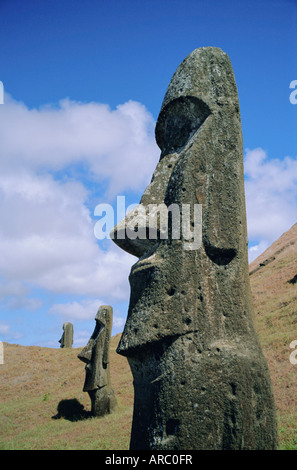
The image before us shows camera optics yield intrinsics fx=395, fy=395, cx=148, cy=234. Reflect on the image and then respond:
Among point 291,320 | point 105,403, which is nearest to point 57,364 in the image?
point 105,403

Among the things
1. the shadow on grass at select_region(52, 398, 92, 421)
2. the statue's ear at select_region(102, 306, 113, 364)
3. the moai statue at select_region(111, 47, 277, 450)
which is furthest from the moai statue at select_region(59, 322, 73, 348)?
the moai statue at select_region(111, 47, 277, 450)

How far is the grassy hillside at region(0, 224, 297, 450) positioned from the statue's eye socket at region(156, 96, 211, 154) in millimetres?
5162

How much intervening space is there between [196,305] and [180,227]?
2.64 feet

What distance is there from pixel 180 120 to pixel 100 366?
1018cm

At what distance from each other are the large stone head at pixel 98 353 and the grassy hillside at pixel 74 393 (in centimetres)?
110

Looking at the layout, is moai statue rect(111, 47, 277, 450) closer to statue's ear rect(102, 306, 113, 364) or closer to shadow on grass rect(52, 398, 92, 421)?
statue's ear rect(102, 306, 113, 364)

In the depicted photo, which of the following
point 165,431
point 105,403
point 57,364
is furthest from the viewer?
point 57,364

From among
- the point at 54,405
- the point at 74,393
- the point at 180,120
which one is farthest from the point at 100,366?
the point at 180,120

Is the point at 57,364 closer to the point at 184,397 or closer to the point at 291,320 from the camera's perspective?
the point at 291,320

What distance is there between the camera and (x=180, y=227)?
4.07 metres

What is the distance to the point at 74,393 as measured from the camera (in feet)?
51.1

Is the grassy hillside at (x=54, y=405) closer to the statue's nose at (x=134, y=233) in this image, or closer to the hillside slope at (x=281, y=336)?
the hillside slope at (x=281, y=336)

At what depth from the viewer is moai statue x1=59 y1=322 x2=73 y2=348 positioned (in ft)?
87.8

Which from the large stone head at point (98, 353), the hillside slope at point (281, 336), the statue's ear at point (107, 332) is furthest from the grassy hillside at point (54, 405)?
the hillside slope at point (281, 336)
